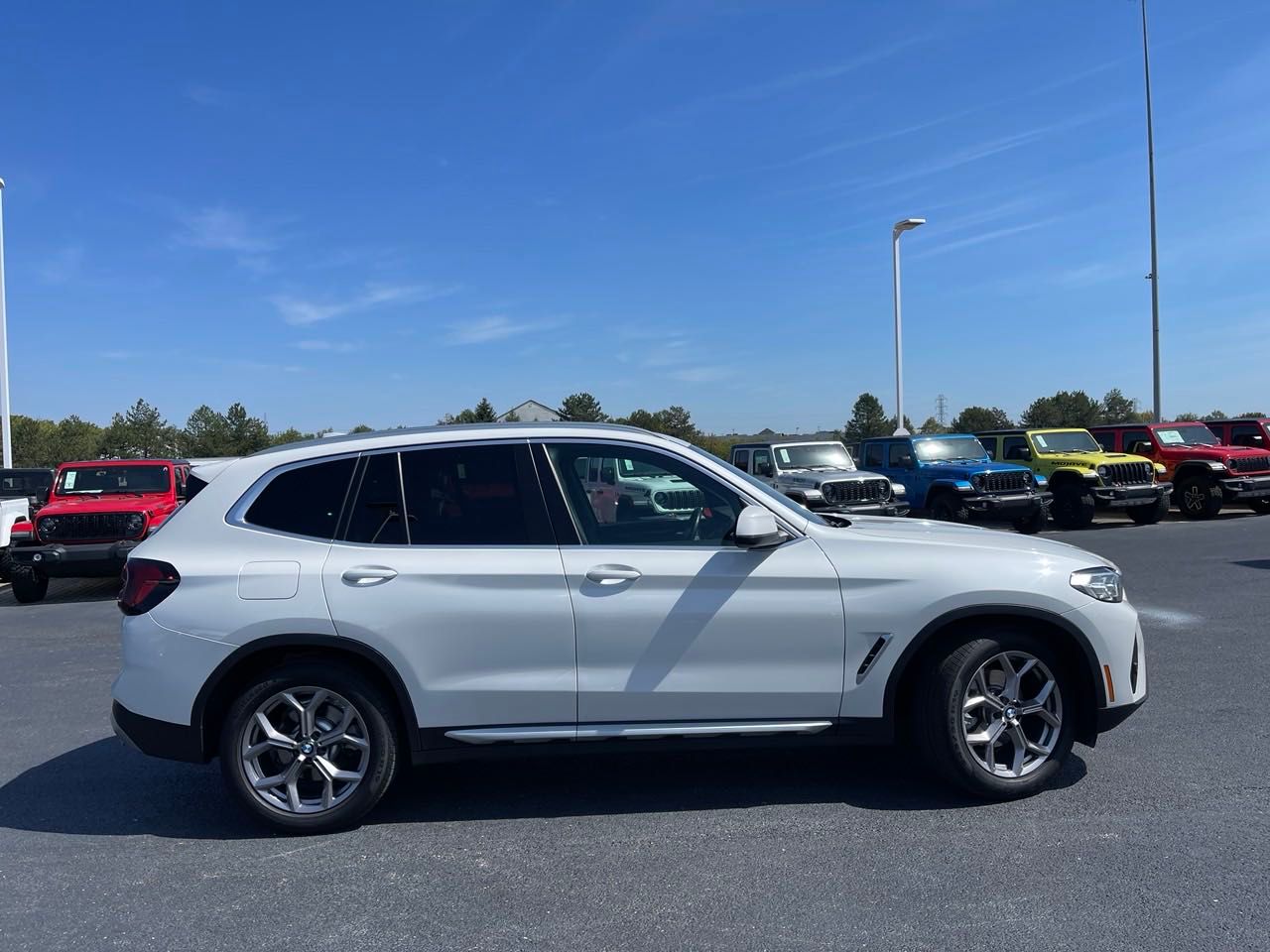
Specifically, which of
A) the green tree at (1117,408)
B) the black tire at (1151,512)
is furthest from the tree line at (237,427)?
the black tire at (1151,512)

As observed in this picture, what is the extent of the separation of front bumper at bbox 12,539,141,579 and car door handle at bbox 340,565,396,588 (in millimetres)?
8960

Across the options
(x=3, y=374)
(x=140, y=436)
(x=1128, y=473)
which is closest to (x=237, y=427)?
(x=140, y=436)

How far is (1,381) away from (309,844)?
22006mm

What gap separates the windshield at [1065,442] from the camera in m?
19.5

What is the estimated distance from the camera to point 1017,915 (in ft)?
11.0

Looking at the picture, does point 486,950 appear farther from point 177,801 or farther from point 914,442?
point 914,442

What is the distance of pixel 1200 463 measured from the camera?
1925 cm

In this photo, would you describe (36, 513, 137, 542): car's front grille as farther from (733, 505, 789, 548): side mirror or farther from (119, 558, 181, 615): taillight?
(733, 505, 789, 548): side mirror

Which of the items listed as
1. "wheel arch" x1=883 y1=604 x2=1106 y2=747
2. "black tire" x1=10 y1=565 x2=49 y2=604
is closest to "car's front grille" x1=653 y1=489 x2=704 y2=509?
"wheel arch" x1=883 y1=604 x2=1106 y2=747

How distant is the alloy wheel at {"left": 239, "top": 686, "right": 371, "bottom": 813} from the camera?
422cm

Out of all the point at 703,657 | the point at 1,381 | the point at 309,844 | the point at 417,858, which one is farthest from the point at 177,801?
the point at 1,381

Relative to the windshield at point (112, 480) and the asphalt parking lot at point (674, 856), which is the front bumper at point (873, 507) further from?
the windshield at point (112, 480)

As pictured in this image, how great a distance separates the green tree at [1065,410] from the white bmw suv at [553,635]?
1837 inches

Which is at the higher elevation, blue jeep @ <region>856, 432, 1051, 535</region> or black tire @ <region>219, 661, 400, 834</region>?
blue jeep @ <region>856, 432, 1051, 535</region>
